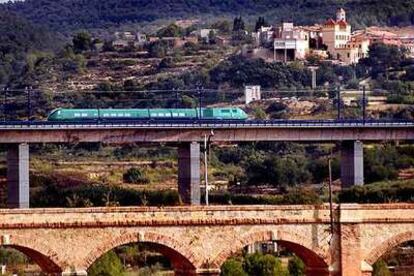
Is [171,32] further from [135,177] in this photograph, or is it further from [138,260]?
[138,260]

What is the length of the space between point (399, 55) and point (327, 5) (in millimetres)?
41335

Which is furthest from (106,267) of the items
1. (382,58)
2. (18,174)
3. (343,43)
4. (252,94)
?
(343,43)

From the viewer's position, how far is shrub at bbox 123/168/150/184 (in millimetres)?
81500

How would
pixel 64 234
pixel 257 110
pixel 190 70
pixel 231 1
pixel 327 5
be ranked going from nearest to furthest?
pixel 64 234
pixel 257 110
pixel 190 70
pixel 327 5
pixel 231 1

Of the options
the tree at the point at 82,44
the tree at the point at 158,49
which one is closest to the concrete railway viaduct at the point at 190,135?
the tree at the point at 158,49

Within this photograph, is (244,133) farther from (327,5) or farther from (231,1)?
(231,1)

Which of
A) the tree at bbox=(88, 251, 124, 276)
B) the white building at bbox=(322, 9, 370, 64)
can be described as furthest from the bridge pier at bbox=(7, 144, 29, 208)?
the white building at bbox=(322, 9, 370, 64)

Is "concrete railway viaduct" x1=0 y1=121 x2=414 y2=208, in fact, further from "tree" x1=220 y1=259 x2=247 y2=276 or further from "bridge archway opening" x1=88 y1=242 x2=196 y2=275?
"tree" x1=220 y1=259 x2=247 y2=276

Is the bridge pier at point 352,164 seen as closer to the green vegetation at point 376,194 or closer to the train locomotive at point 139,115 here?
the green vegetation at point 376,194

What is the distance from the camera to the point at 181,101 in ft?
337

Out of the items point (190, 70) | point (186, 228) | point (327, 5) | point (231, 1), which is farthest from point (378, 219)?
point (231, 1)

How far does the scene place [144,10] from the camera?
17450 cm

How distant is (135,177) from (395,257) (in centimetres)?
2687

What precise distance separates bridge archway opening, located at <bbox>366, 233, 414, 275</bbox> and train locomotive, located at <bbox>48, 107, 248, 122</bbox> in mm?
16522
